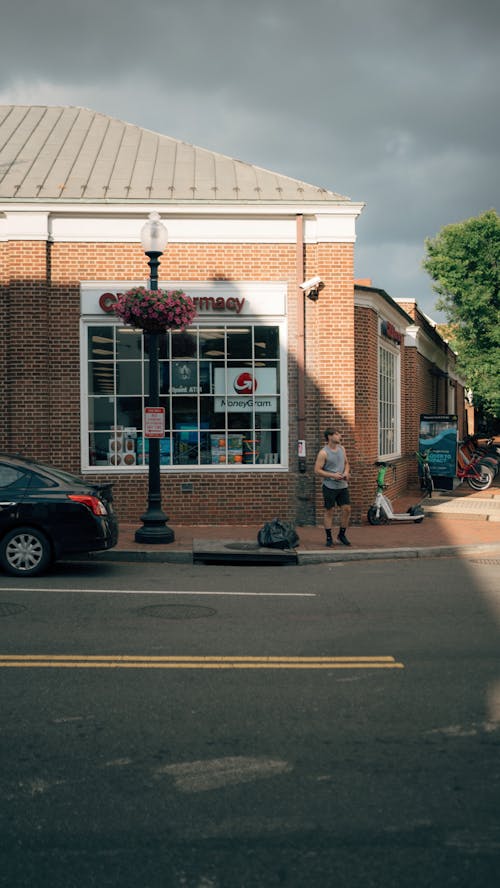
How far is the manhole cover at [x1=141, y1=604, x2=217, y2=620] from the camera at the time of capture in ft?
26.5

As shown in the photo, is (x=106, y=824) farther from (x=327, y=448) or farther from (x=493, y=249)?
(x=493, y=249)

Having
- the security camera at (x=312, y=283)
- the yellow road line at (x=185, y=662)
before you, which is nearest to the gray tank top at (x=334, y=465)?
the security camera at (x=312, y=283)

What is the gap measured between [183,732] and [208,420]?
440 inches

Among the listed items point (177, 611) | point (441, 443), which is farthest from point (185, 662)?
point (441, 443)

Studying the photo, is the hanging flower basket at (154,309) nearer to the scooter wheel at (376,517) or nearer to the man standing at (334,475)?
the man standing at (334,475)

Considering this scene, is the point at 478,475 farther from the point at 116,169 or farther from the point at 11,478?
the point at 11,478

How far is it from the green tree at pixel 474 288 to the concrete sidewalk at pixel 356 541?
1311cm

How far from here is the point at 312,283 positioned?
15.3 meters

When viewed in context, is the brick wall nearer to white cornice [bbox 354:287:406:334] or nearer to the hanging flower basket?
white cornice [bbox 354:287:406:334]

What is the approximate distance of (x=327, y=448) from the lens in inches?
524

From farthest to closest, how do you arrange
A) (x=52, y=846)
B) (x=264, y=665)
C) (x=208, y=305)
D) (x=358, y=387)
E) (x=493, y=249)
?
(x=493, y=249) < (x=358, y=387) < (x=208, y=305) < (x=264, y=665) < (x=52, y=846)

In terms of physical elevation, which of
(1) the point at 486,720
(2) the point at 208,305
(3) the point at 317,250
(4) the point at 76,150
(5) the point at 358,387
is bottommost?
(1) the point at 486,720

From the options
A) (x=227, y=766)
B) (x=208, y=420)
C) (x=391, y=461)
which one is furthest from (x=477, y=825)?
(x=391, y=461)

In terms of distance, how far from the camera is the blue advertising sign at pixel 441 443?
21797 millimetres
